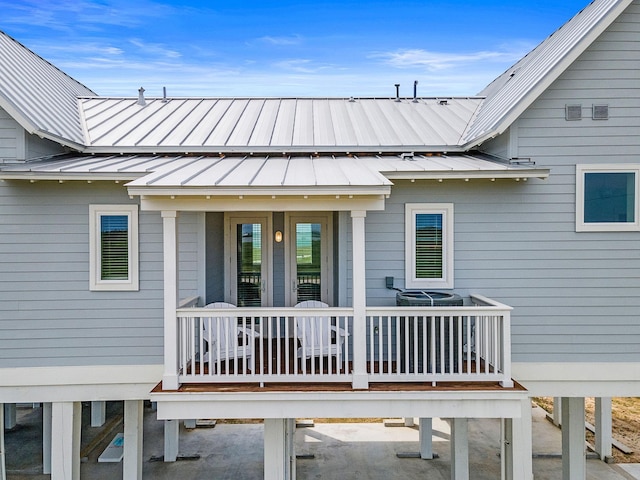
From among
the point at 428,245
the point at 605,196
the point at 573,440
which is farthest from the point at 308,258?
the point at 573,440

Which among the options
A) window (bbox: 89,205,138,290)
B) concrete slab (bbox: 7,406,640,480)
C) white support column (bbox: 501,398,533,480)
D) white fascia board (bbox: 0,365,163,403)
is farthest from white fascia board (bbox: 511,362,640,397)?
window (bbox: 89,205,138,290)

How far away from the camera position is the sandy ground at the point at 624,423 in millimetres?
10969

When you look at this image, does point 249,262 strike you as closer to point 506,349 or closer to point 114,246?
point 114,246

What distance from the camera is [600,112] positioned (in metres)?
6.86

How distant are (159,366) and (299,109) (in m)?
5.93

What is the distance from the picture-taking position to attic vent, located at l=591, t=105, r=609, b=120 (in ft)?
22.5

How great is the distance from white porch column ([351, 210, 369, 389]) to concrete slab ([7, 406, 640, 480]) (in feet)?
17.3

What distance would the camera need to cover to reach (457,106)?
966 centimetres

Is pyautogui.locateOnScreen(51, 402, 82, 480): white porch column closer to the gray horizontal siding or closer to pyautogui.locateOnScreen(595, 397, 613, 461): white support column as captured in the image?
the gray horizontal siding

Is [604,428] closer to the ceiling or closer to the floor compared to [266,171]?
closer to the floor

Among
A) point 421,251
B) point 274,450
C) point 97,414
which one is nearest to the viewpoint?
point 274,450

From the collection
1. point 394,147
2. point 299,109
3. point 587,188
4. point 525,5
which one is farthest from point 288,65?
point 587,188

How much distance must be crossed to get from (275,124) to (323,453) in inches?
308

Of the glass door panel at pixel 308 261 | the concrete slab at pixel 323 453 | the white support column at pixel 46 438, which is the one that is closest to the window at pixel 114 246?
the glass door panel at pixel 308 261
